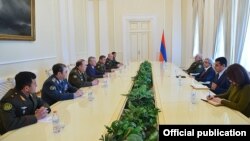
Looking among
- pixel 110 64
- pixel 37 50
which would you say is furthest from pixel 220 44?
pixel 37 50

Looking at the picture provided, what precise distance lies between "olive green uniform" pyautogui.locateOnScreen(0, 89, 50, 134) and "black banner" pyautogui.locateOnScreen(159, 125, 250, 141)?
1.39 meters

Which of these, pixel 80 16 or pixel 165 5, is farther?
pixel 165 5

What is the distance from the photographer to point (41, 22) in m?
5.86

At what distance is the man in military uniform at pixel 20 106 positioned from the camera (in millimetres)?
1964

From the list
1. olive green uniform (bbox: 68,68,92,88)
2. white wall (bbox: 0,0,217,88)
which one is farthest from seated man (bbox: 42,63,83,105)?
white wall (bbox: 0,0,217,88)

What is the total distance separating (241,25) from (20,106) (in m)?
4.10

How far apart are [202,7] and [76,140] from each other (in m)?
7.76

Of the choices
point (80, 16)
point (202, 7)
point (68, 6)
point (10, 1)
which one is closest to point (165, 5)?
point (202, 7)

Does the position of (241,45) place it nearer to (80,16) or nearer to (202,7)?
(202,7)

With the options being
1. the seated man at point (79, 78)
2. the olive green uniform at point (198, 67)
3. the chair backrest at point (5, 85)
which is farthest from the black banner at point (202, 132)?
the olive green uniform at point (198, 67)

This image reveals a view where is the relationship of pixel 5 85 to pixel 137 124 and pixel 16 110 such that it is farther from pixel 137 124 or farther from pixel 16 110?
pixel 137 124

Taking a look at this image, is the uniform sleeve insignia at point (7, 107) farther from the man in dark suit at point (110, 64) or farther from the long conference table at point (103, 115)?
the man in dark suit at point (110, 64)

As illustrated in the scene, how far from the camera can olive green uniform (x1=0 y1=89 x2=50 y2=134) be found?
1949 millimetres

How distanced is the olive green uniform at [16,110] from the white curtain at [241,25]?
389 cm
